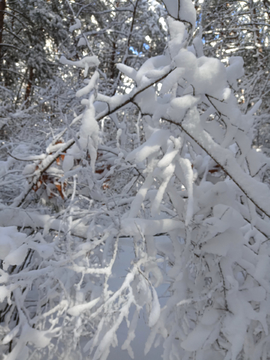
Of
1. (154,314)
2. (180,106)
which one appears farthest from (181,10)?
(154,314)

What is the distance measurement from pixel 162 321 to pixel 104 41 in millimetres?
8265

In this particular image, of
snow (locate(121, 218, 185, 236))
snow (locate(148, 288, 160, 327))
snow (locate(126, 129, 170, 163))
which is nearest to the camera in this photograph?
snow (locate(148, 288, 160, 327))

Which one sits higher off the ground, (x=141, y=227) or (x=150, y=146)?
(x=150, y=146)

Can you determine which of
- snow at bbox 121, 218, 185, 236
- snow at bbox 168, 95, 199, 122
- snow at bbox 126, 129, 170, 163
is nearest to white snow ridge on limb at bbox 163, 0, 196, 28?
snow at bbox 168, 95, 199, 122

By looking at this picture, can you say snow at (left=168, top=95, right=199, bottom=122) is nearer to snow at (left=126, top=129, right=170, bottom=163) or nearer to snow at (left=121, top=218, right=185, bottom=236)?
snow at (left=126, top=129, right=170, bottom=163)

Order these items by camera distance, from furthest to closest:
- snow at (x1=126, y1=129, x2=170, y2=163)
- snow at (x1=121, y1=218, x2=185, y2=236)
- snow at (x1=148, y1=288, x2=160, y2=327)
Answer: snow at (x1=121, y1=218, x2=185, y2=236), snow at (x1=126, y1=129, x2=170, y2=163), snow at (x1=148, y1=288, x2=160, y2=327)

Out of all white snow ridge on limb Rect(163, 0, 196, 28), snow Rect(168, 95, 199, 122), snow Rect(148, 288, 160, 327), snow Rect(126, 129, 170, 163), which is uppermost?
white snow ridge on limb Rect(163, 0, 196, 28)

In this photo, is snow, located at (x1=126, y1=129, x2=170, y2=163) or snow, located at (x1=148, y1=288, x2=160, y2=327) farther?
snow, located at (x1=126, y1=129, x2=170, y2=163)

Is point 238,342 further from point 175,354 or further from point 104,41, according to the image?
point 104,41

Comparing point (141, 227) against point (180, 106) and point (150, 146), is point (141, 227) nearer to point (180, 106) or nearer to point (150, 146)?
point (150, 146)

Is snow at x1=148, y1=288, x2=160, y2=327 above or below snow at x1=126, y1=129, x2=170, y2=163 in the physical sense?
below

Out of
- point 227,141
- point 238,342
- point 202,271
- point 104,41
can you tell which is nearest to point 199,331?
point 238,342

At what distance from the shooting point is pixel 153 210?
3.54 ft

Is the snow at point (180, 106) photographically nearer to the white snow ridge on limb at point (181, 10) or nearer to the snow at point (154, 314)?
the white snow ridge on limb at point (181, 10)
